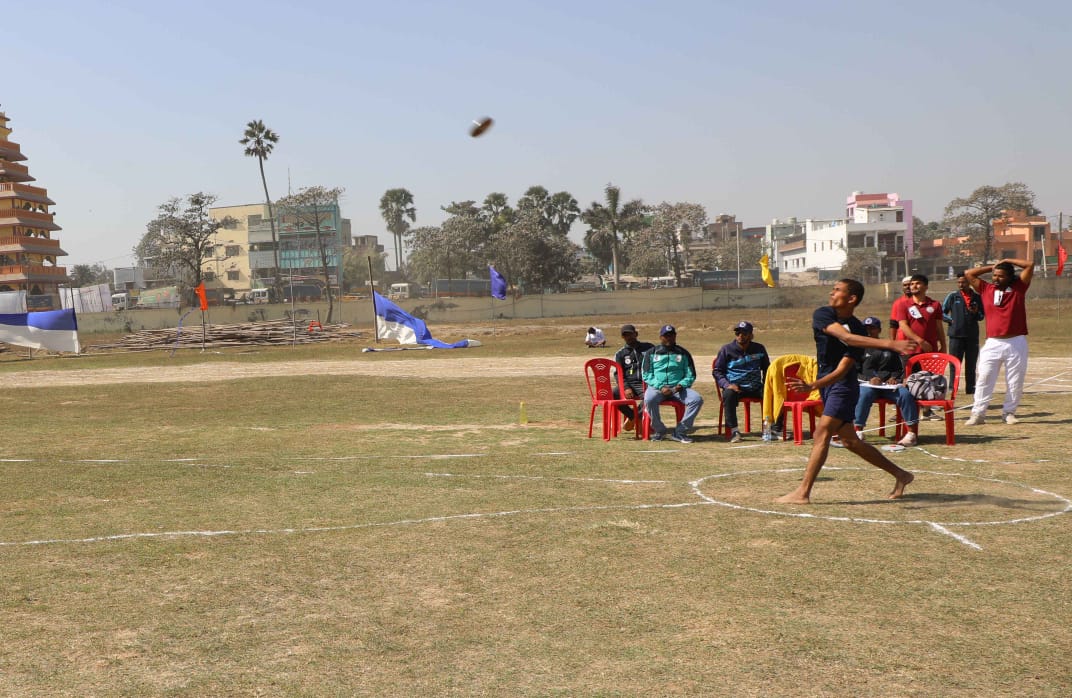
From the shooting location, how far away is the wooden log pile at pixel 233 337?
47.2 m

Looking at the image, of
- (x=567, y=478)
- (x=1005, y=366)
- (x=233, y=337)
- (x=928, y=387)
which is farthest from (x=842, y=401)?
(x=233, y=337)

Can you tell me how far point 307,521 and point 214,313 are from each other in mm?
57515

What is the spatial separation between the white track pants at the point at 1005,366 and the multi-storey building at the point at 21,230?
91976 millimetres

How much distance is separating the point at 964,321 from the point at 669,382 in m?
5.86

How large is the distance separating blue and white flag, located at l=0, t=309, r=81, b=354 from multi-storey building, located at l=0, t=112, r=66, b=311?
57.8 metres

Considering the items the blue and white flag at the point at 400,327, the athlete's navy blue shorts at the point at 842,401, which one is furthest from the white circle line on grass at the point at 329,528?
the blue and white flag at the point at 400,327

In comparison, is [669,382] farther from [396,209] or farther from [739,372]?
[396,209]

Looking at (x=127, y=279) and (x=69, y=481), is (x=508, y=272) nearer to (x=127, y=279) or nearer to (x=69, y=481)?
(x=127, y=279)

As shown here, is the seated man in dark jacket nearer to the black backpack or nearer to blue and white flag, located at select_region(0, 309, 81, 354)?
the black backpack

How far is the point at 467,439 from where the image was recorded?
549 inches

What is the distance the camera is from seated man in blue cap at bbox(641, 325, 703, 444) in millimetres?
12867

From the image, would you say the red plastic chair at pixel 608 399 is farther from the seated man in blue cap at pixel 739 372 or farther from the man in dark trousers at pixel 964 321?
the man in dark trousers at pixel 964 321

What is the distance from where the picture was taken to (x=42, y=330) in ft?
125

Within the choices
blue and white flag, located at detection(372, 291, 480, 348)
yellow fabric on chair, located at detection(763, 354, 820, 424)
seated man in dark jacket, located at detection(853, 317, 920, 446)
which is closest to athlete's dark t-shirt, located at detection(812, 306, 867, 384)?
seated man in dark jacket, located at detection(853, 317, 920, 446)
